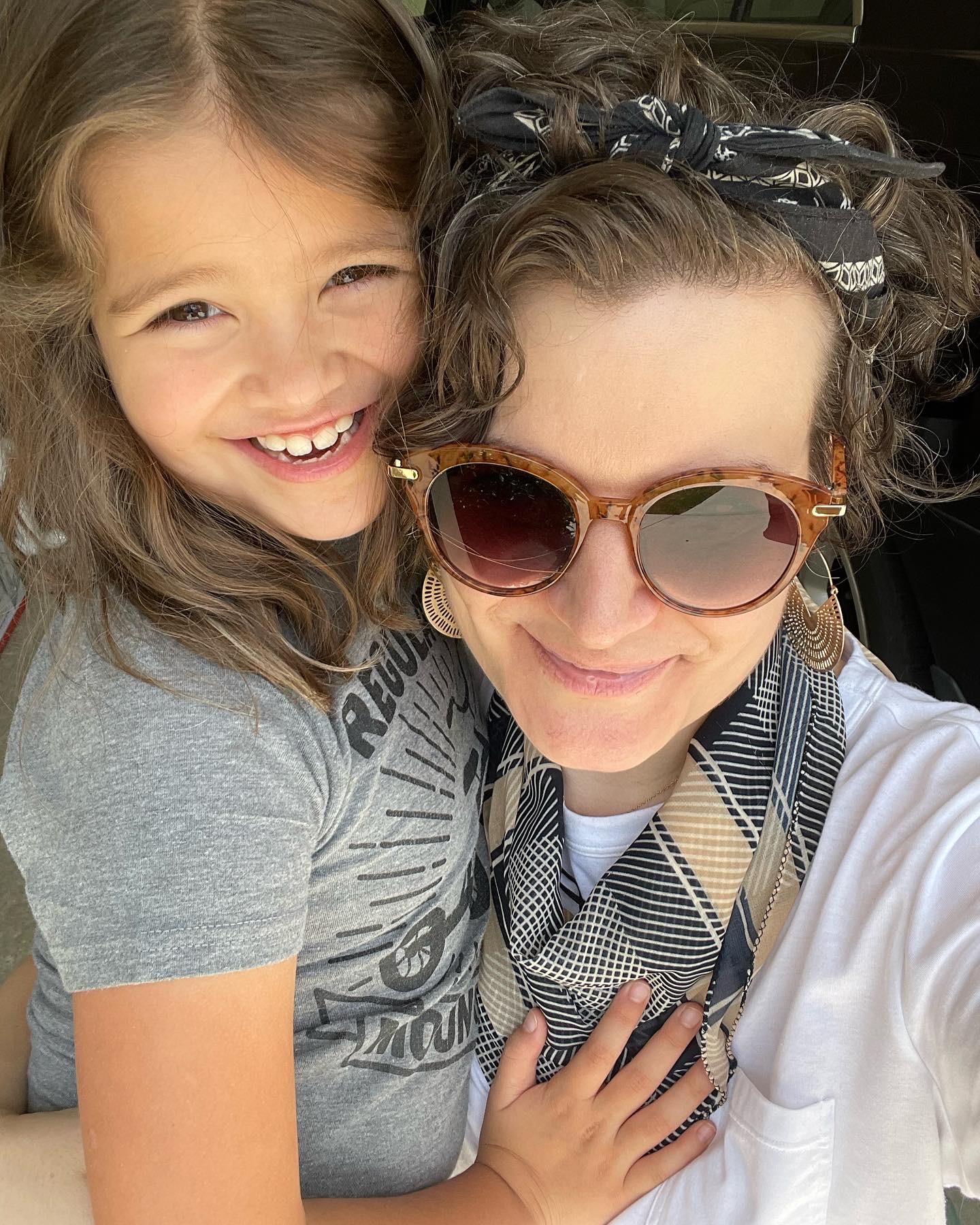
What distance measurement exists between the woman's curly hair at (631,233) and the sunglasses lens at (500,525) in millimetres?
84

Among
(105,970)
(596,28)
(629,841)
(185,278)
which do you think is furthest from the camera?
(629,841)

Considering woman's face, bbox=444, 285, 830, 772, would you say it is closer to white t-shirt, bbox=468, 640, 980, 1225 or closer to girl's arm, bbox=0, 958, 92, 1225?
white t-shirt, bbox=468, 640, 980, 1225

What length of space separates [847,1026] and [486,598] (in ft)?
2.31

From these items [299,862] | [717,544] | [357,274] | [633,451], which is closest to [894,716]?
[717,544]

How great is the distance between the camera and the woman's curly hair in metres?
1.04

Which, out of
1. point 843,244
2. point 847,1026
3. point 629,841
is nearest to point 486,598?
point 629,841

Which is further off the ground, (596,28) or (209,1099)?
(596,28)

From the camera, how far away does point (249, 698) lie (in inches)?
46.5

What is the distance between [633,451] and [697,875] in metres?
0.61

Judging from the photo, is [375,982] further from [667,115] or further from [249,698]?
[667,115]

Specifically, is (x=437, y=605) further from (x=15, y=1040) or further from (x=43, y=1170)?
(x=15, y=1040)

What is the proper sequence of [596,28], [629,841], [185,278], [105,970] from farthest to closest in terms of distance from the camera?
[629,841]
[596,28]
[185,278]
[105,970]

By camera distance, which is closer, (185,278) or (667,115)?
(667,115)

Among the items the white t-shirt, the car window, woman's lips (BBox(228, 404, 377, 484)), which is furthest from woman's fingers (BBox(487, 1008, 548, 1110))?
the car window
